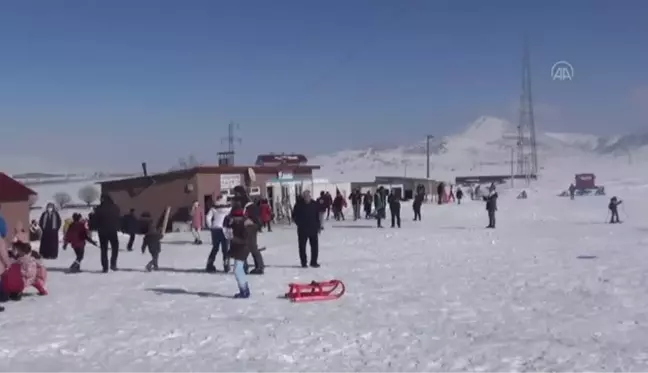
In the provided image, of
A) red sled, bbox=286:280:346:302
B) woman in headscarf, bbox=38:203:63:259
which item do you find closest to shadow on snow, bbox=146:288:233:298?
red sled, bbox=286:280:346:302

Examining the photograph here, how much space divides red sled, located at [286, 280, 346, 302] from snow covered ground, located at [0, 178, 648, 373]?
0.23 meters

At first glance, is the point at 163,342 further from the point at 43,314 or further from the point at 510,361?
the point at 510,361

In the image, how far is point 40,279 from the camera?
12688mm

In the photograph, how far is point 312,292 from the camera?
1167cm

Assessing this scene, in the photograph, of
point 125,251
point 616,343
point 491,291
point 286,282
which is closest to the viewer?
point 616,343

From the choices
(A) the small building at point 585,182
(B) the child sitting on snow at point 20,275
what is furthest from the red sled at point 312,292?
(A) the small building at point 585,182

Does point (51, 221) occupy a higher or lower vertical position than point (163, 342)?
higher

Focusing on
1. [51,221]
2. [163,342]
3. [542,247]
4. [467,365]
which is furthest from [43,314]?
[542,247]

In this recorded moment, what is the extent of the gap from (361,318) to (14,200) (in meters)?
17.2

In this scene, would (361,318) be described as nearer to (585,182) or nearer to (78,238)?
(78,238)

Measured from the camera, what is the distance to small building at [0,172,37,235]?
77.7ft

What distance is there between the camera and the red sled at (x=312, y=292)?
11.5 meters

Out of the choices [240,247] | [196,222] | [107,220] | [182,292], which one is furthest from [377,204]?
[240,247]

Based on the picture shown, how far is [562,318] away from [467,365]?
2.82 meters
